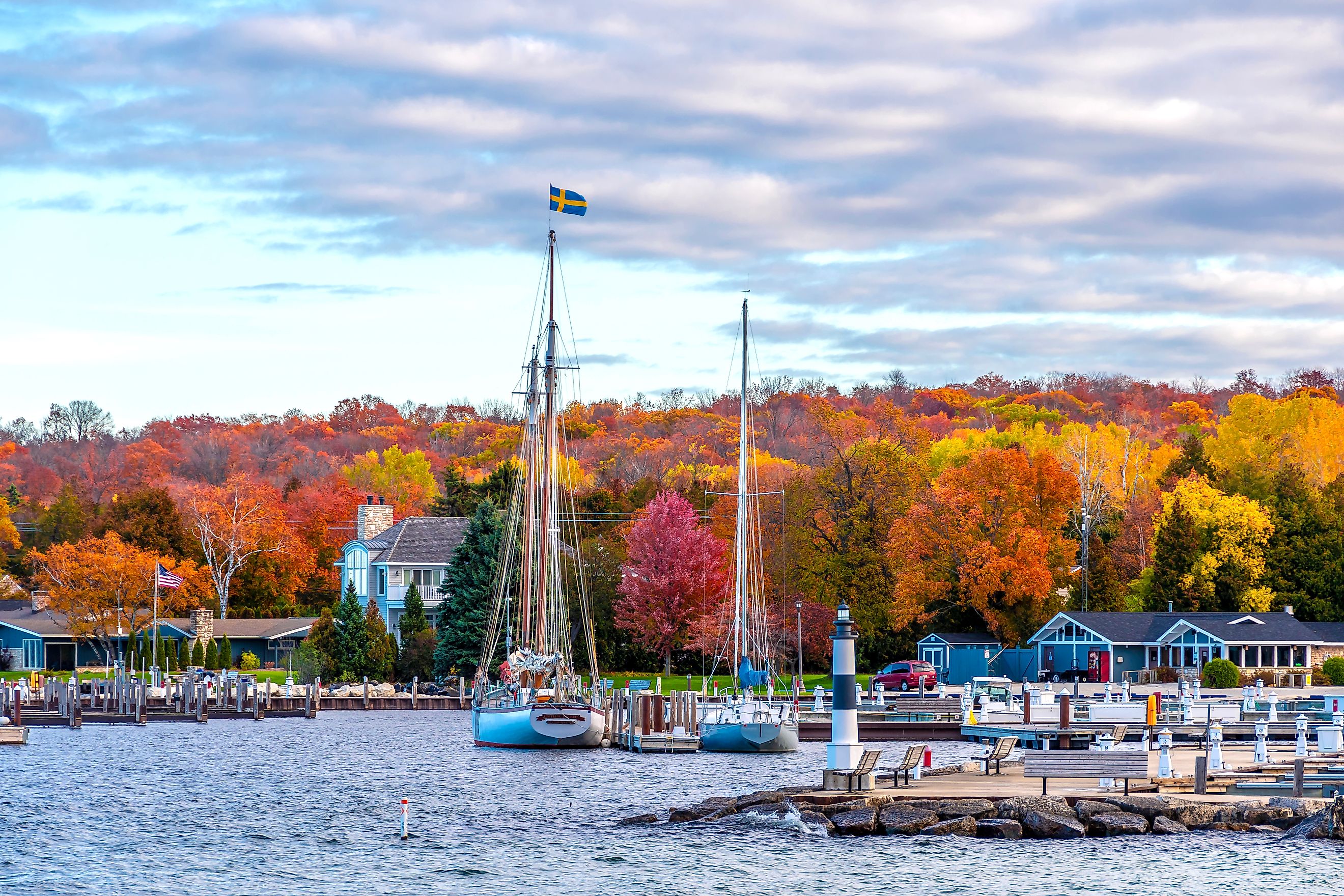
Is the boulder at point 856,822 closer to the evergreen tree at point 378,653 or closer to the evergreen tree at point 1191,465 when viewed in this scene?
the evergreen tree at point 378,653

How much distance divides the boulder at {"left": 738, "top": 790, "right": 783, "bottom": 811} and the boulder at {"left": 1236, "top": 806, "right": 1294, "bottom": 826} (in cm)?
977

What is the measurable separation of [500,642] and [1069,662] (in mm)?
28916

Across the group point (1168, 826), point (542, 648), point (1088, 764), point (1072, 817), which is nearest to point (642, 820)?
point (1072, 817)

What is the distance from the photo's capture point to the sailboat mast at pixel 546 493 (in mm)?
62156

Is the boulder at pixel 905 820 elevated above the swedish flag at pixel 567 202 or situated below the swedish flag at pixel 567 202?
below

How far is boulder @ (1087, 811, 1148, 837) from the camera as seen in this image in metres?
33.4

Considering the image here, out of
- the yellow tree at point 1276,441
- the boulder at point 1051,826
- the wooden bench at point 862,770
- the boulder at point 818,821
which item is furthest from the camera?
the yellow tree at point 1276,441

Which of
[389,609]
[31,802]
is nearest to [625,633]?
[389,609]

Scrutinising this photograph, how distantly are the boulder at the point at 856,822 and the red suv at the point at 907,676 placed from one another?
42.4 m

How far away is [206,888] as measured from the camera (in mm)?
32688

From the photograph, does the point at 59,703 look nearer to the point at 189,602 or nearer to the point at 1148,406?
the point at 189,602

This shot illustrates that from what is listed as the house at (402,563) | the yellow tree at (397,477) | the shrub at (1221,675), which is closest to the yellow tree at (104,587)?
the house at (402,563)

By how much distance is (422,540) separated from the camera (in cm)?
10325

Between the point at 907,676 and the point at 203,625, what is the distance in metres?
45.1
